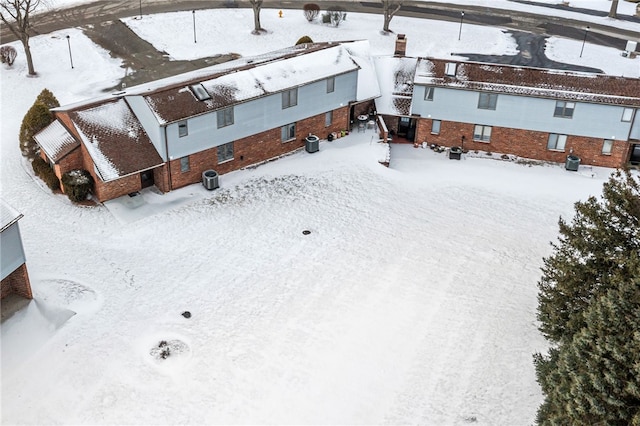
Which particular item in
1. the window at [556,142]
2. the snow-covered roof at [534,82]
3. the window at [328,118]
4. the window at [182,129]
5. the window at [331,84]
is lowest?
the window at [556,142]

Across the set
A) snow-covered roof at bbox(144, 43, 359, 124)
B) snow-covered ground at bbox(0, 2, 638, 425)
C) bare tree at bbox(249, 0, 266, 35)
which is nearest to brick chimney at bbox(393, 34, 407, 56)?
snow-covered roof at bbox(144, 43, 359, 124)

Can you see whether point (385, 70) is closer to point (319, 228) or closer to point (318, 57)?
point (318, 57)

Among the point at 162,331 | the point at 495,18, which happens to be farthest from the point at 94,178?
the point at 495,18

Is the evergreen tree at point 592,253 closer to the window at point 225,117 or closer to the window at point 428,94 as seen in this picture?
the window at point 428,94

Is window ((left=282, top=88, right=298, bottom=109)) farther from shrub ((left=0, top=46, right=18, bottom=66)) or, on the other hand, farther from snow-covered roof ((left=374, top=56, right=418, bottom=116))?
shrub ((left=0, top=46, right=18, bottom=66))

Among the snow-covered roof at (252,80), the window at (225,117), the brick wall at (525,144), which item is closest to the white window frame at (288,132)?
the snow-covered roof at (252,80)

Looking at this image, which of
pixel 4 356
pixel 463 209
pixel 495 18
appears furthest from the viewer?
pixel 495 18

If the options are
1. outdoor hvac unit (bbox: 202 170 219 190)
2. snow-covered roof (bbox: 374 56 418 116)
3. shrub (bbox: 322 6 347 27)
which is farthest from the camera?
shrub (bbox: 322 6 347 27)
